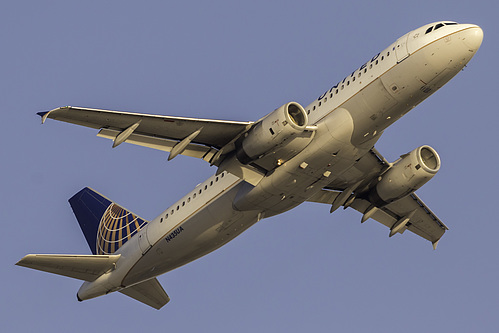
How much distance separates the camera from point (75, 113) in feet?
115

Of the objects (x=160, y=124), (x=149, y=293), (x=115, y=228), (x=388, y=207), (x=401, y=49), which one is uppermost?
(x=401, y=49)

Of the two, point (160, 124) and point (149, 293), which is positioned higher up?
A: point (160, 124)

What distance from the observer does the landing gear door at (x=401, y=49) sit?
120ft

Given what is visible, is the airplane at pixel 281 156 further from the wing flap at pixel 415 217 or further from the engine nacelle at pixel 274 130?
the wing flap at pixel 415 217

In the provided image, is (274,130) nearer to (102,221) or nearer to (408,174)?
(408,174)

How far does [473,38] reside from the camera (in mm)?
35688

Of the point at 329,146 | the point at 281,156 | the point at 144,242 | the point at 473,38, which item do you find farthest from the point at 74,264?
the point at 473,38

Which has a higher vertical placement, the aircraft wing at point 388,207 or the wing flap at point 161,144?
the wing flap at point 161,144

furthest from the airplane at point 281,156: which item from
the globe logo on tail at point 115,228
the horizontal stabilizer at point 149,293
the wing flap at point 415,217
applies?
the horizontal stabilizer at point 149,293

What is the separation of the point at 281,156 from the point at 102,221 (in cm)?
1549

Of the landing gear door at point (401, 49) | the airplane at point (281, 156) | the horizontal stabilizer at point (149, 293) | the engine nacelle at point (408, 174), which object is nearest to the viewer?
the airplane at point (281, 156)

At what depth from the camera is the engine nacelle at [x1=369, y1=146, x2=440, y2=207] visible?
41.6m

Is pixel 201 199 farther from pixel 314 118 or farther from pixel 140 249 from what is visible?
pixel 314 118

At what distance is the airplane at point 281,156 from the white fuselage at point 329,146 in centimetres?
5
